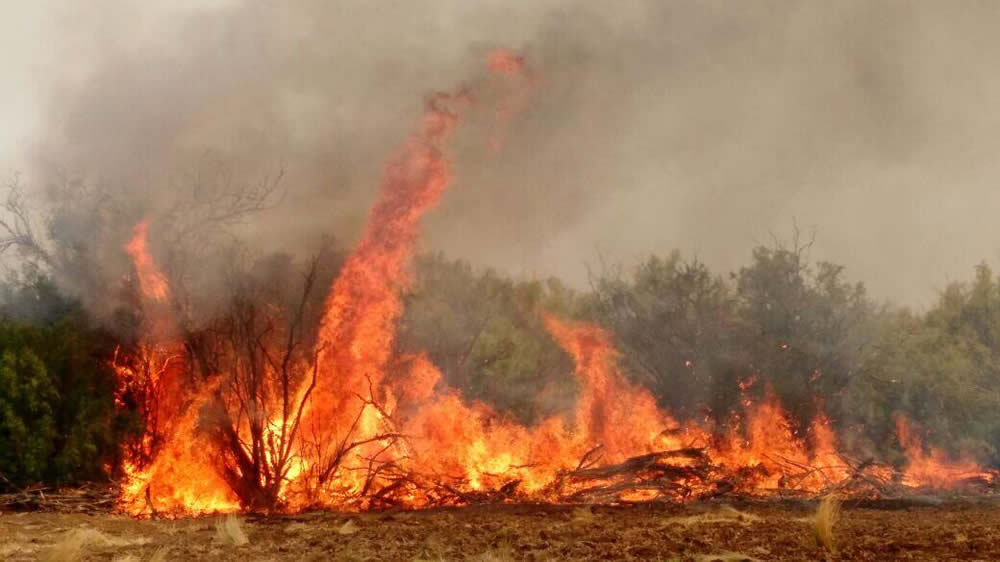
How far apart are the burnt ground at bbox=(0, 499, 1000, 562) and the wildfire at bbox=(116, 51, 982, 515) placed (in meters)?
0.92

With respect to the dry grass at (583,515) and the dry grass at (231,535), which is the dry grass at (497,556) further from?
the dry grass at (231,535)

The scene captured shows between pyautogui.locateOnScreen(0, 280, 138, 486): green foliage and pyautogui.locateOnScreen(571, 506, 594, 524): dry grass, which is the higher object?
pyautogui.locateOnScreen(0, 280, 138, 486): green foliage

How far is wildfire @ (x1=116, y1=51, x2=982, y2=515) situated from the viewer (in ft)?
40.6

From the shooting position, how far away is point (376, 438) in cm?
1246

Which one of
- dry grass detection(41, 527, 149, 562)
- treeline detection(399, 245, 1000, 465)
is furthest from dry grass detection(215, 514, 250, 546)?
treeline detection(399, 245, 1000, 465)

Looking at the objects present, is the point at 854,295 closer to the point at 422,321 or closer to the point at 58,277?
the point at 422,321

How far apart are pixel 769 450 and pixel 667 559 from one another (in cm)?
787

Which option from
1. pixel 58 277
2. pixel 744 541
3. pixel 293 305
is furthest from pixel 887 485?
pixel 58 277

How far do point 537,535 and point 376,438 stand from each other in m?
4.10

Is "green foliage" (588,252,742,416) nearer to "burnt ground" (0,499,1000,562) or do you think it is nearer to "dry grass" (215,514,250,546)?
"burnt ground" (0,499,1000,562)

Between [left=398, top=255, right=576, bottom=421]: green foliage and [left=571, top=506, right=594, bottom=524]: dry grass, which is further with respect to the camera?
[left=398, top=255, right=576, bottom=421]: green foliage

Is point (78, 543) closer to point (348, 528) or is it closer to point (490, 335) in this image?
point (348, 528)

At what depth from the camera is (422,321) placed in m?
18.2

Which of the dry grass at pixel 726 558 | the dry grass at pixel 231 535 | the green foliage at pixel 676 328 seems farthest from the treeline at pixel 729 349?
the dry grass at pixel 726 558
